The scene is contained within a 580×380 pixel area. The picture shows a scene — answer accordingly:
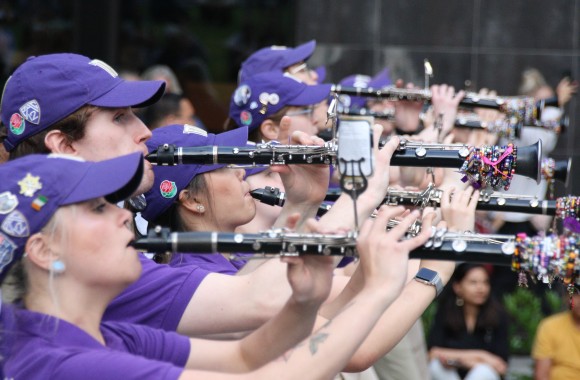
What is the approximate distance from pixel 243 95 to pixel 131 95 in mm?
1915

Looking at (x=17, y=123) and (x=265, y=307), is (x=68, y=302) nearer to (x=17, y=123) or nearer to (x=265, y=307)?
(x=265, y=307)

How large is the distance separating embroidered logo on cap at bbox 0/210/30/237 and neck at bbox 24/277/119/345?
0.16 metres

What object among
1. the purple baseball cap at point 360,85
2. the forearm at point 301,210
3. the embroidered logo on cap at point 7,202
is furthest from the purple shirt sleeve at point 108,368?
the purple baseball cap at point 360,85

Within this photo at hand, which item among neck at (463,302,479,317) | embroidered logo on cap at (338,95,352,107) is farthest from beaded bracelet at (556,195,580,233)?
neck at (463,302,479,317)

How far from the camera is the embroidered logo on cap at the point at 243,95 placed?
5.87 m

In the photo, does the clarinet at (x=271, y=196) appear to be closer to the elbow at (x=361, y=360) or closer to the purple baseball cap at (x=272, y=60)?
Result: the elbow at (x=361, y=360)

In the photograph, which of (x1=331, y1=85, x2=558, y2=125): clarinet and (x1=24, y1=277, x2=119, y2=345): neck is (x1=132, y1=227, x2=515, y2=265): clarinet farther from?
(x1=331, y1=85, x2=558, y2=125): clarinet

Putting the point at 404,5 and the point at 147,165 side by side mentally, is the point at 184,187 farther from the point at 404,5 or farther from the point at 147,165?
the point at 404,5

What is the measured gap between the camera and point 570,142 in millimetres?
10641

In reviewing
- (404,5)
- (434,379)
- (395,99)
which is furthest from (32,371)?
(404,5)

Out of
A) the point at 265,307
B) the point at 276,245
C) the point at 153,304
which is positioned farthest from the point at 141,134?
the point at 276,245

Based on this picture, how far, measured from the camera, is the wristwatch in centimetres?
395

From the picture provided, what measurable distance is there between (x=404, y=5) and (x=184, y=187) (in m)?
6.36

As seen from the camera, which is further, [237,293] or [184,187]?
[184,187]
